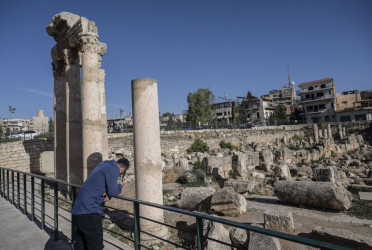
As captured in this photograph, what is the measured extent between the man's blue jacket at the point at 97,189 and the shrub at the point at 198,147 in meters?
21.9

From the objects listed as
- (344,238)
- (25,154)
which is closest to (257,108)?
(25,154)

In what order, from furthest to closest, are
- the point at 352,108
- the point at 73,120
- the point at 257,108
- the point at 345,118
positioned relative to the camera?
the point at 257,108
the point at 345,118
the point at 352,108
the point at 73,120

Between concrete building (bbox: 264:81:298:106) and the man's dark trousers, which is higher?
concrete building (bbox: 264:81:298:106)

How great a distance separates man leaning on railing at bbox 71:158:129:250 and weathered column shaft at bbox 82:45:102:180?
488cm

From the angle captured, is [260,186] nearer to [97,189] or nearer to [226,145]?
[97,189]

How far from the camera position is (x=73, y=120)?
9.59 meters

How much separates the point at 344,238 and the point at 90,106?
300 inches

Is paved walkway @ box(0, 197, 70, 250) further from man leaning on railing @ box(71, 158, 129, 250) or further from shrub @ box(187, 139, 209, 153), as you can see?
shrub @ box(187, 139, 209, 153)

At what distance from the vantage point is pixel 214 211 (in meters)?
7.55

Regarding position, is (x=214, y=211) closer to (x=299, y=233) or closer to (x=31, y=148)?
(x=299, y=233)

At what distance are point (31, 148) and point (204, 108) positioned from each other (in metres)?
32.3

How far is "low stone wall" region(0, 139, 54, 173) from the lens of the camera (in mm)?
13952

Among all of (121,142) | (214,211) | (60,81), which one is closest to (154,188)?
(214,211)

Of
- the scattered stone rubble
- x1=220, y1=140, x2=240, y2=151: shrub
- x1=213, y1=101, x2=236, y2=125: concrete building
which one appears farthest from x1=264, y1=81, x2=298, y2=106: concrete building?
the scattered stone rubble
